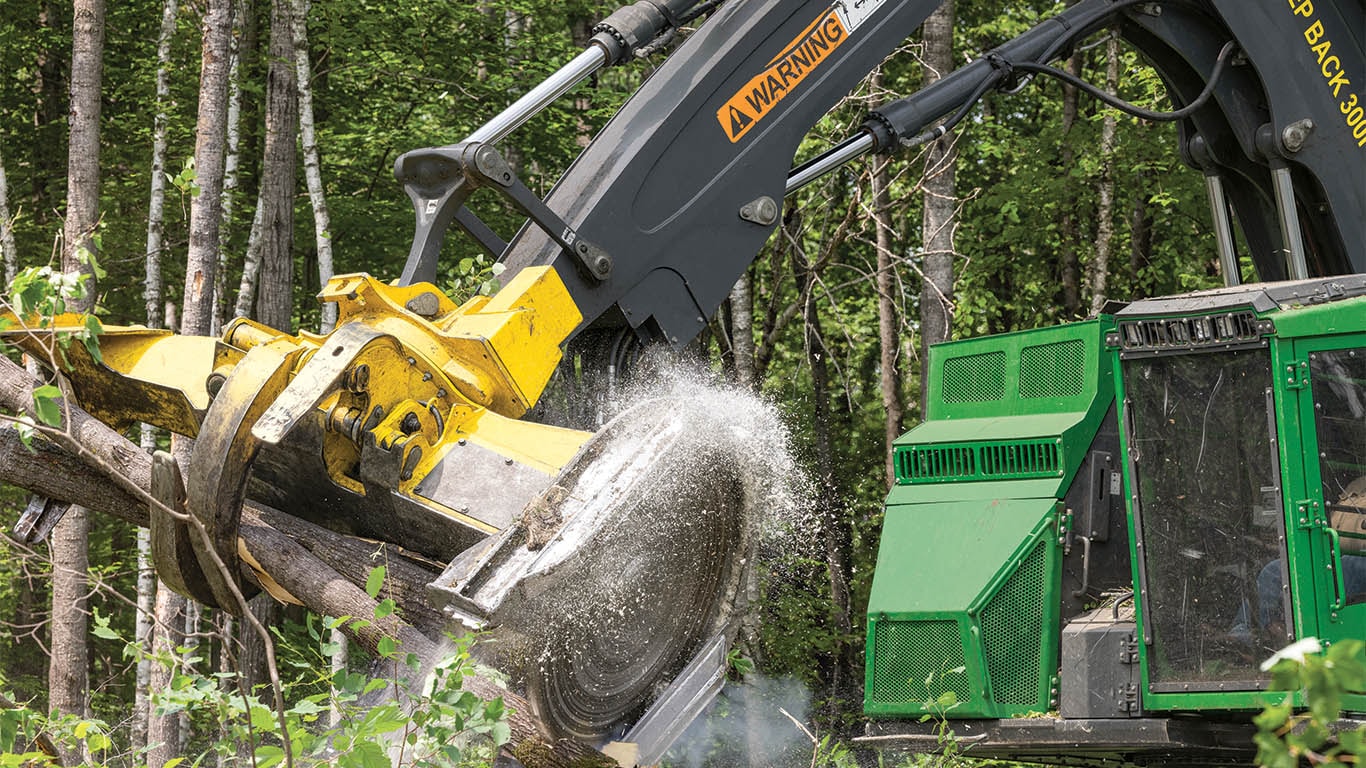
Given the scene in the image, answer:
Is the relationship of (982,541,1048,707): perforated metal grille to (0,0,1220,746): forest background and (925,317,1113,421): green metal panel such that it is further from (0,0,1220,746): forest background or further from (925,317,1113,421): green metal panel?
(0,0,1220,746): forest background

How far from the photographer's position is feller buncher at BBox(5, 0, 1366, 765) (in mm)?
4082

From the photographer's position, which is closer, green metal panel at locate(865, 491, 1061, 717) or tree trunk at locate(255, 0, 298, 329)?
→ green metal panel at locate(865, 491, 1061, 717)

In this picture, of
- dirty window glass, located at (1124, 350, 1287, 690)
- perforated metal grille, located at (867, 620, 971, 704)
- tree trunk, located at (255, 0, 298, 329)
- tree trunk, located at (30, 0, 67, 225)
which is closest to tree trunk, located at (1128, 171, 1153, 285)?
tree trunk, located at (255, 0, 298, 329)

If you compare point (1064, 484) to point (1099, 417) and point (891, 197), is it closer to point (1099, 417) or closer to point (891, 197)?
point (1099, 417)

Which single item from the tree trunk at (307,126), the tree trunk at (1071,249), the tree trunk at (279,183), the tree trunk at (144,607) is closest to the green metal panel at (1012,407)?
the tree trunk at (144,607)

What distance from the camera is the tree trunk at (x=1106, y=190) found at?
14352 mm

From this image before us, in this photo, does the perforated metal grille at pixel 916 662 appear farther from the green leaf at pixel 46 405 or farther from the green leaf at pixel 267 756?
the green leaf at pixel 46 405

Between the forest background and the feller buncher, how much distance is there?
628cm

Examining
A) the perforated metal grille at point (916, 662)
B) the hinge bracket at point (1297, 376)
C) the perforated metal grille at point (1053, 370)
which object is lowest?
the perforated metal grille at point (916, 662)

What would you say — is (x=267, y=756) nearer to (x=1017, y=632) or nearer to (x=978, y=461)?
(x=1017, y=632)

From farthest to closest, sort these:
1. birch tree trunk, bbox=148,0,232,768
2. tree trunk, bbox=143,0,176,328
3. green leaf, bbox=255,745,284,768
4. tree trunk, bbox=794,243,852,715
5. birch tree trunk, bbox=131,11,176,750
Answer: tree trunk, bbox=794,243,852,715 → tree trunk, bbox=143,0,176,328 → birch tree trunk, bbox=131,11,176,750 → birch tree trunk, bbox=148,0,232,768 → green leaf, bbox=255,745,284,768

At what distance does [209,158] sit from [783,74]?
6.09m

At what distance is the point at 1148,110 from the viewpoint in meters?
6.24

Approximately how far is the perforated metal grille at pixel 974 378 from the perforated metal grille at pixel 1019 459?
36cm
